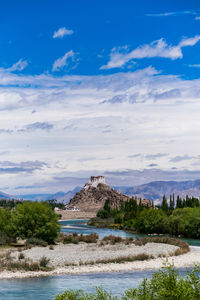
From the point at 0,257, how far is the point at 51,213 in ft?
71.8

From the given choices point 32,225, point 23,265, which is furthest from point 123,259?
point 32,225

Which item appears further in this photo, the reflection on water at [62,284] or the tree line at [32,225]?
the tree line at [32,225]

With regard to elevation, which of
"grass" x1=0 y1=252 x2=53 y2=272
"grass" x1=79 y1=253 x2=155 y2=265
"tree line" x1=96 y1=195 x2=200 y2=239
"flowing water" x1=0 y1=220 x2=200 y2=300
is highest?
"tree line" x1=96 y1=195 x2=200 y2=239

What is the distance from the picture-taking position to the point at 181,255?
186 feet

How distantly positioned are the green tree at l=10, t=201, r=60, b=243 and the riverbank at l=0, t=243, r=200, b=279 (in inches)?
332

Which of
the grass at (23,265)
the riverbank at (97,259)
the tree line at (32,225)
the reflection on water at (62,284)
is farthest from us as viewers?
the tree line at (32,225)

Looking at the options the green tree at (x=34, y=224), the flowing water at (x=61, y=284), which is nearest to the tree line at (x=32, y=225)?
the green tree at (x=34, y=224)

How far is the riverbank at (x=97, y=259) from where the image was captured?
4433cm

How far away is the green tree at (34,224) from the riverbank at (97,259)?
8.45m

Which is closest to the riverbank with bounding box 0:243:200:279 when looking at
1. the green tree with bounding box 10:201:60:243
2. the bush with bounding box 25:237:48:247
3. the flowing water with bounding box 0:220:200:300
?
the flowing water with bounding box 0:220:200:300

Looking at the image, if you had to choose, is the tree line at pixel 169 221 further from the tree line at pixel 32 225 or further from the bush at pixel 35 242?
the bush at pixel 35 242

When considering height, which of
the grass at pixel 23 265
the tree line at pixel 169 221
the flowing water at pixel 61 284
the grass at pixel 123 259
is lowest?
the flowing water at pixel 61 284

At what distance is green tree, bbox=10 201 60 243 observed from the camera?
70000 mm

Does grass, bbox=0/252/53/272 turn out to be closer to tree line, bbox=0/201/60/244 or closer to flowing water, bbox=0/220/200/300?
flowing water, bbox=0/220/200/300
